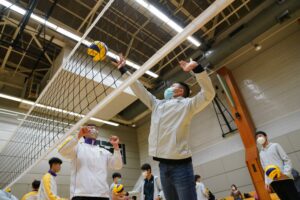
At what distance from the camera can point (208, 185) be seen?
28.1 ft

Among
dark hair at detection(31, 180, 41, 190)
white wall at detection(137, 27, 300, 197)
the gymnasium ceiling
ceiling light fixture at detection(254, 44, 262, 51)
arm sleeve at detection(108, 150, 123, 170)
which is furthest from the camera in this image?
ceiling light fixture at detection(254, 44, 262, 51)

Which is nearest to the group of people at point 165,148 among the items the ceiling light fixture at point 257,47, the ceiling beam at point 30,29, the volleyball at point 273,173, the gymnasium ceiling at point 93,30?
the volleyball at point 273,173

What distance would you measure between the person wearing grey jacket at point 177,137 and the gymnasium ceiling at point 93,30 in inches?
203

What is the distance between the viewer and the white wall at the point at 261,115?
7457 millimetres

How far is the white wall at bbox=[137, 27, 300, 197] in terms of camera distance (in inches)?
294

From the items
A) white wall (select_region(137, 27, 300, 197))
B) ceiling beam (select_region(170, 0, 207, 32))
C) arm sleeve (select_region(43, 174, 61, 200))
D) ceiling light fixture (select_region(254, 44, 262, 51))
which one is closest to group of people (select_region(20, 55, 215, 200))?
arm sleeve (select_region(43, 174, 61, 200))

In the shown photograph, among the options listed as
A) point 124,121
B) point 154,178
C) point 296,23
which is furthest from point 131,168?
point 296,23

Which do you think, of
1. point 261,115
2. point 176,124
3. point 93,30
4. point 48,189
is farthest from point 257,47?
point 48,189

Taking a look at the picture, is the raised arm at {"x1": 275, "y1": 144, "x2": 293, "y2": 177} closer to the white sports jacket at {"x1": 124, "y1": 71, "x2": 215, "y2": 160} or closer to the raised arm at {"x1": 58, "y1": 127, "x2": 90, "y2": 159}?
the white sports jacket at {"x1": 124, "y1": 71, "x2": 215, "y2": 160}

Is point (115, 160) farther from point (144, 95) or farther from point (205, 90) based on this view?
point (205, 90)

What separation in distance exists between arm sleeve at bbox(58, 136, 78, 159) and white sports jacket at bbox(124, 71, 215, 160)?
3.67 ft

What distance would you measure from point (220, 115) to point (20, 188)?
303 inches

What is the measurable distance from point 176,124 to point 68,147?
1.44m

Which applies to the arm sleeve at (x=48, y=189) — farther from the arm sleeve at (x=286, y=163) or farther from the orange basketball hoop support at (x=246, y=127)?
the orange basketball hoop support at (x=246, y=127)
